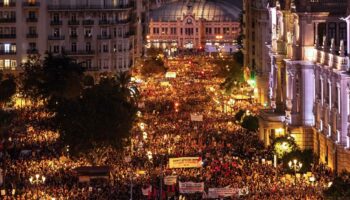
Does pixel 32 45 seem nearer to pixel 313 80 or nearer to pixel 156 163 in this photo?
pixel 313 80

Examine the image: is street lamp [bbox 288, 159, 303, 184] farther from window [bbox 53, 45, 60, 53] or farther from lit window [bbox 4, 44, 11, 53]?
window [bbox 53, 45, 60, 53]

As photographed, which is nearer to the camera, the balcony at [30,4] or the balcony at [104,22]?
the balcony at [30,4]

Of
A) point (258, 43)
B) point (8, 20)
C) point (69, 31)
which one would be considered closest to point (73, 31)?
point (69, 31)

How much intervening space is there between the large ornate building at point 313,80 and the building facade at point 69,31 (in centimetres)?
4829

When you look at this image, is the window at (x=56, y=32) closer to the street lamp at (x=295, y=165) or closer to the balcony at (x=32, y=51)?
the balcony at (x=32, y=51)

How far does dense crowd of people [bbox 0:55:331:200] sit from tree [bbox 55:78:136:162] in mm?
1683

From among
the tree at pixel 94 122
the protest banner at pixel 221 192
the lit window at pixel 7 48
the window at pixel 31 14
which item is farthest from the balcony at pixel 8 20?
the protest banner at pixel 221 192

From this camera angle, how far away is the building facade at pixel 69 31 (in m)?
150

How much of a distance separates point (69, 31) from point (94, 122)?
65721 mm

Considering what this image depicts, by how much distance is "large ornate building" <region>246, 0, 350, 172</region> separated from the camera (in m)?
84.9

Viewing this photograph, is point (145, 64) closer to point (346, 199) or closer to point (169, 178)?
point (169, 178)

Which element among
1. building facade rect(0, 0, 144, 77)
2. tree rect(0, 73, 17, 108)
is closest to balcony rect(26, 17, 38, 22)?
building facade rect(0, 0, 144, 77)

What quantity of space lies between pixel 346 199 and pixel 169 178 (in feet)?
54.0

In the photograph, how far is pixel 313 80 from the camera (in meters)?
98.9
